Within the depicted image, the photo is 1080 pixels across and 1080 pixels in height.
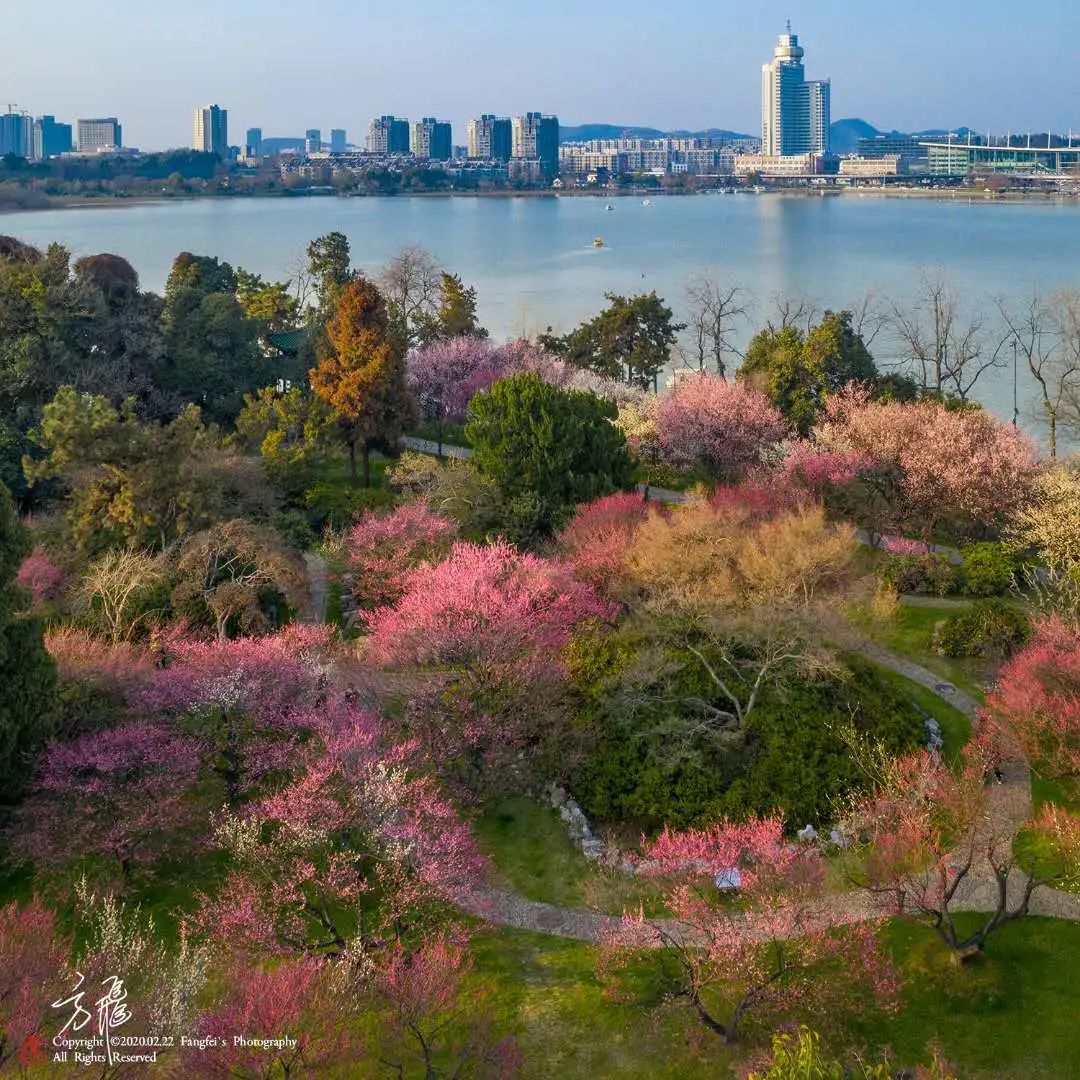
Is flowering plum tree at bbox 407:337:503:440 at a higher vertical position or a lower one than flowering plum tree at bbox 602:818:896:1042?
higher

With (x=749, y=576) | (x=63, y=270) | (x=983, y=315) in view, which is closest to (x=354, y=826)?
(x=749, y=576)

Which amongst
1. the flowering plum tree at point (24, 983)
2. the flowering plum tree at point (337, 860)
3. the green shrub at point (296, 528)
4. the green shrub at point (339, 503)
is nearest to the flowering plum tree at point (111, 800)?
the flowering plum tree at point (337, 860)

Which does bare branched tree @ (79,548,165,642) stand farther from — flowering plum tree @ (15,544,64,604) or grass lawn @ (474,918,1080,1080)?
grass lawn @ (474,918,1080,1080)

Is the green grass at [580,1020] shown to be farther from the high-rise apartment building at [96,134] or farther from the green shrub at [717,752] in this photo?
the high-rise apartment building at [96,134]

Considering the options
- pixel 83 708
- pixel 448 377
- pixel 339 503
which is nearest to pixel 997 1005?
pixel 83 708

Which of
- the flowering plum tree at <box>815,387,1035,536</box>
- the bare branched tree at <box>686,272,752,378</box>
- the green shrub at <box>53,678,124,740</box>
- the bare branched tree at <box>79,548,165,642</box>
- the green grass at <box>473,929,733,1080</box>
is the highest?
the bare branched tree at <box>686,272,752,378</box>

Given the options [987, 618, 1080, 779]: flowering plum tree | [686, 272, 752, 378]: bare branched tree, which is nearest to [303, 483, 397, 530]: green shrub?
[686, 272, 752, 378]: bare branched tree

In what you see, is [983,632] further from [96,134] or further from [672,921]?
[96,134]
